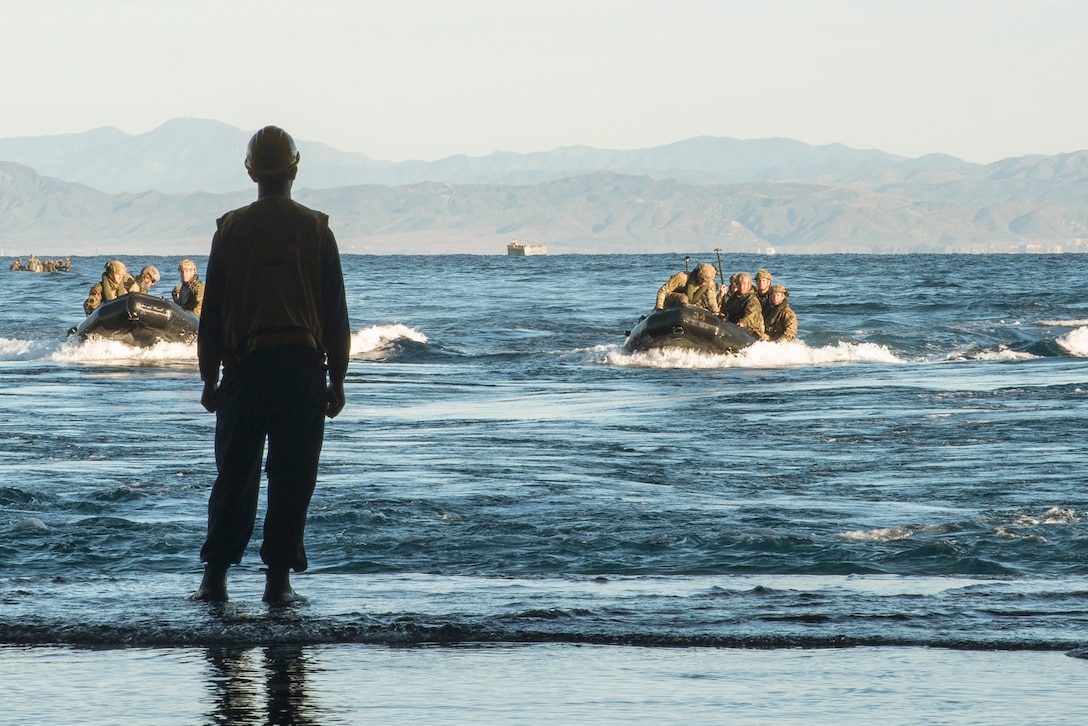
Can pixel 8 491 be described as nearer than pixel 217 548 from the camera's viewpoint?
No

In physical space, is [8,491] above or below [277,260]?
Answer: below

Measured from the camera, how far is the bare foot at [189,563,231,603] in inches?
253

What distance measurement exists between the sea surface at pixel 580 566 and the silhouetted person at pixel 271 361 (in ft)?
1.02

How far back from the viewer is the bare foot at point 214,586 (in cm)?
643

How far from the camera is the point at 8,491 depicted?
9.81 m

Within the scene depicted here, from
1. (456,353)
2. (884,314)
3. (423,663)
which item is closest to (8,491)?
(423,663)

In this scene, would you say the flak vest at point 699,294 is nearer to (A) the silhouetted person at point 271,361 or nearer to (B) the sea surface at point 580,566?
(B) the sea surface at point 580,566

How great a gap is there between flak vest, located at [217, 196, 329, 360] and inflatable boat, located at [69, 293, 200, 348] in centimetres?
2061

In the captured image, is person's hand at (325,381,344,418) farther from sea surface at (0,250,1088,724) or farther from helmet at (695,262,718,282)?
helmet at (695,262,718,282)

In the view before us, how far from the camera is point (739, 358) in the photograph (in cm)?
2662

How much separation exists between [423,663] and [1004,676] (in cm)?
179

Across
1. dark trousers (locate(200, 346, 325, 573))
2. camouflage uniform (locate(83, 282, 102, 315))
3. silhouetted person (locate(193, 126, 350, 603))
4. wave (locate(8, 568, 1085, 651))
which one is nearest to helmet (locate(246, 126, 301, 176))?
silhouetted person (locate(193, 126, 350, 603))

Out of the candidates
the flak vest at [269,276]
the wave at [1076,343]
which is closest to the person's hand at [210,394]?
the flak vest at [269,276]

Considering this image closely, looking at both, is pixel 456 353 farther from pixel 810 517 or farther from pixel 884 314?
pixel 810 517
